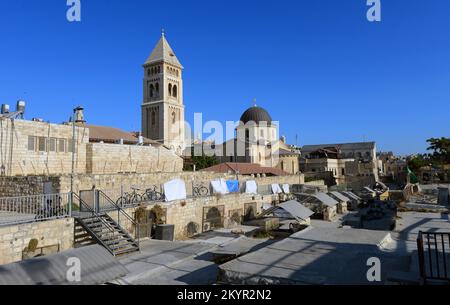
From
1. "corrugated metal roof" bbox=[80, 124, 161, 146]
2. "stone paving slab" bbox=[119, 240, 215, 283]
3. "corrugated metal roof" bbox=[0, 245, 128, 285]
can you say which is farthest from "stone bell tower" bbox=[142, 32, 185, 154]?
"corrugated metal roof" bbox=[0, 245, 128, 285]

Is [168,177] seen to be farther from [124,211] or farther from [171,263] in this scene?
[171,263]

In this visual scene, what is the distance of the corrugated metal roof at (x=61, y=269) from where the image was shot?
21.2ft

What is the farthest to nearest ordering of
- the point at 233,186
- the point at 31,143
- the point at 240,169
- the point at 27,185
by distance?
the point at 240,169 → the point at 233,186 → the point at 31,143 → the point at 27,185

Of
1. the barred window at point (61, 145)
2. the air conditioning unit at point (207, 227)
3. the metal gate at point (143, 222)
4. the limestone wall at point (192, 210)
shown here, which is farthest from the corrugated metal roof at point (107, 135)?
the metal gate at point (143, 222)

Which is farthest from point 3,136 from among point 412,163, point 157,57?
point 412,163

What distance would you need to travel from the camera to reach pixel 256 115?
213ft

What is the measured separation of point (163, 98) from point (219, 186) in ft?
165

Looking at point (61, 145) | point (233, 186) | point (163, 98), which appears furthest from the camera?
point (163, 98)

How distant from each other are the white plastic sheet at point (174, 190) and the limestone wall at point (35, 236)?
17.9 feet

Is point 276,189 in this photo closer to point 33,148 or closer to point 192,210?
point 192,210

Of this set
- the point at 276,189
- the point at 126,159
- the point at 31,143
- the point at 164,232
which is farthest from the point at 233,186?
the point at 31,143

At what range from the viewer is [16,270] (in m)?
6.57

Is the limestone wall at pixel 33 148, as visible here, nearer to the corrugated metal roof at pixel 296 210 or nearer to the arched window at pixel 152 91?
the corrugated metal roof at pixel 296 210
